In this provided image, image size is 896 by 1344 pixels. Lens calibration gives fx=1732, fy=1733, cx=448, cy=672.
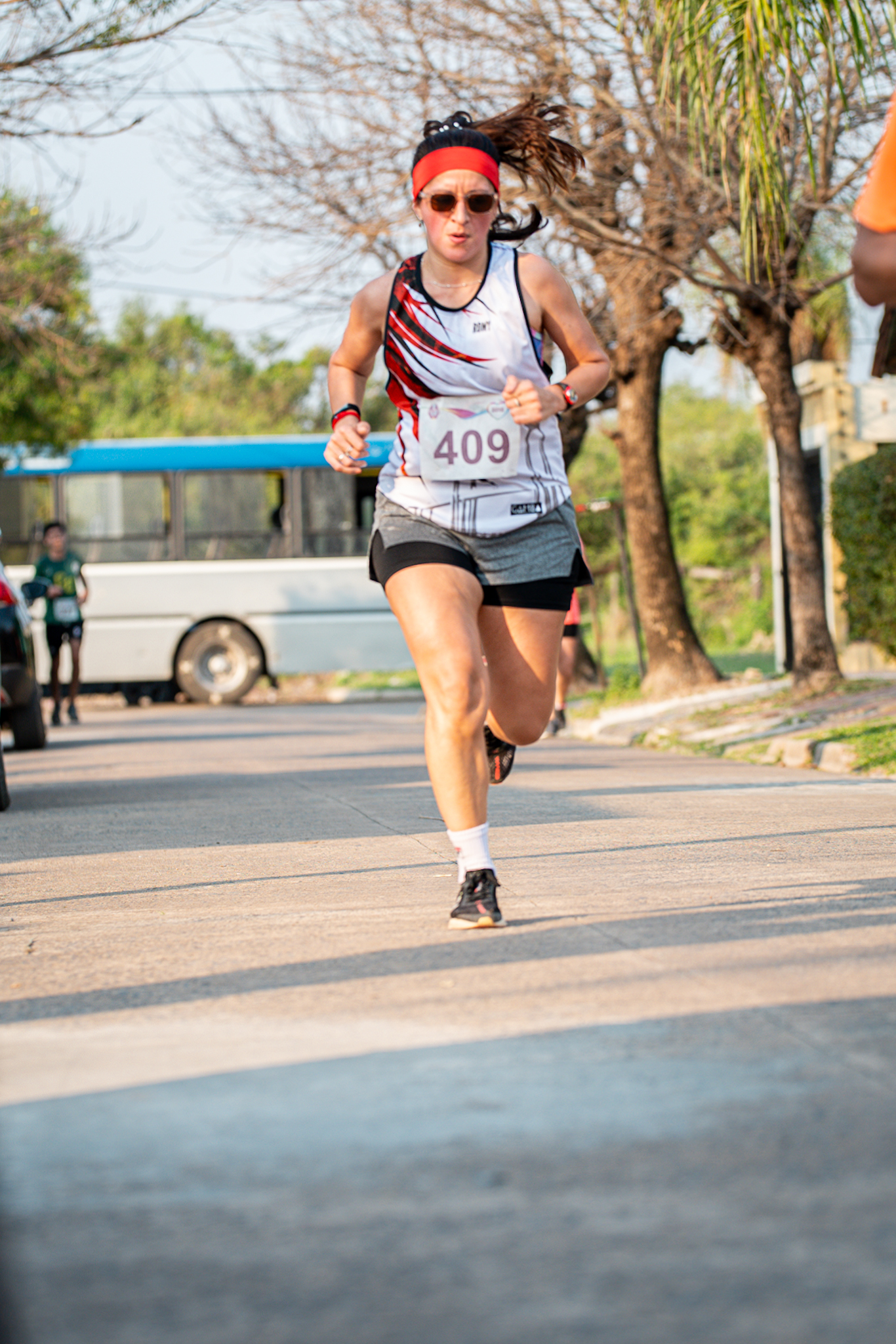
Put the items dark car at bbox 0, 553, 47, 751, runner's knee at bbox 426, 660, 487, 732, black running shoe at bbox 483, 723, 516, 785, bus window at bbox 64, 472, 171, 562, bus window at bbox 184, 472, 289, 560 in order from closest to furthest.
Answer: runner's knee at bbox 426, 660, 487, 732
black running shoe at bbox 483, 723, 516, 785
dark car at bbox 0, 553, 47, 751
bus window at bbox 64, 472, 171, 562
bus window at bbox 184, 472, 289, 560

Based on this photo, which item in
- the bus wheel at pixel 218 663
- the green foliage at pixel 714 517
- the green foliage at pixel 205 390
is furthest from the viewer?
the green foliage at pixel 205 390

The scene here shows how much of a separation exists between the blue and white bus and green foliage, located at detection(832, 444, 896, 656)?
362 inches

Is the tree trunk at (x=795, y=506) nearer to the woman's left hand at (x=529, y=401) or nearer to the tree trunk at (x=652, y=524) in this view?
the tree trunk at (x=652, y=524)

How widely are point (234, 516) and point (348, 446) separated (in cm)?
1936

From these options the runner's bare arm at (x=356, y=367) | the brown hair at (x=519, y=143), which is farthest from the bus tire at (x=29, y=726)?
the brown hair at (x=519, y=143)

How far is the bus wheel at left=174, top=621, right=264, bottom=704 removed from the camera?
76.7ft

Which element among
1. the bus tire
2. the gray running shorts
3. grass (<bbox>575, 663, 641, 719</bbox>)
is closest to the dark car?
the bus tire

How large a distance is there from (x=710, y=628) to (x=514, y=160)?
3360 centimetres

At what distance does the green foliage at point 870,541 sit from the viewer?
14336 millimetres

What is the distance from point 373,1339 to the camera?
6.67 feet

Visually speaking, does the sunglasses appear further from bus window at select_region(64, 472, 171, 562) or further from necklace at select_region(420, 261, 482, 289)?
bus window at select_region(64, 472, 171, 562)

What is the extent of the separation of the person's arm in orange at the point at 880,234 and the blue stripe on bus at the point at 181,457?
1991cm

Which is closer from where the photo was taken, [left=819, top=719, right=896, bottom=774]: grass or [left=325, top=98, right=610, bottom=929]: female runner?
[left=325, top=98, right=610, bottom=929]: female runner

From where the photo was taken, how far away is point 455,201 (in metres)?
4.93
